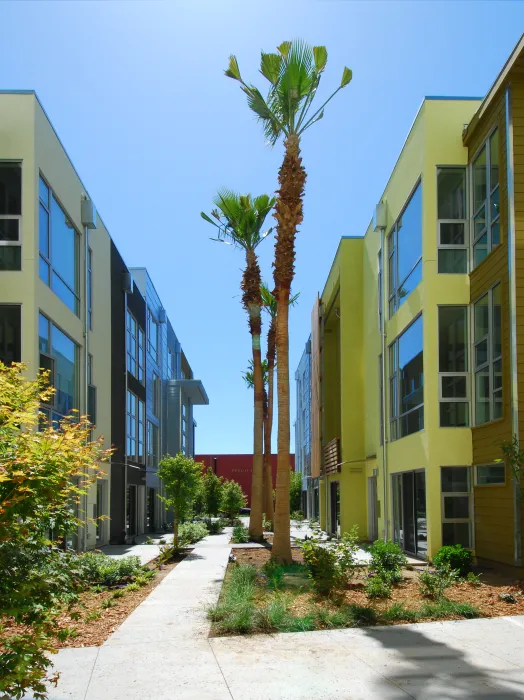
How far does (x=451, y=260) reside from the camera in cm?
1575

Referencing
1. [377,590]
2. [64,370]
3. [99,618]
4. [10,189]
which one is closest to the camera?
[99,618]

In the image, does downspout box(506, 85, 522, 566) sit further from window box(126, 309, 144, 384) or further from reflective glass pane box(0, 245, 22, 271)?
window box(126, 309, 144, 384)

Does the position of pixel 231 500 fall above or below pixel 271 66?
below

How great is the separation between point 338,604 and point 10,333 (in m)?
8.52

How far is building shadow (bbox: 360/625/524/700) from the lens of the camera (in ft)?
20.9

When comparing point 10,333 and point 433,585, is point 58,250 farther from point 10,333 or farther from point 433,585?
point 433,585

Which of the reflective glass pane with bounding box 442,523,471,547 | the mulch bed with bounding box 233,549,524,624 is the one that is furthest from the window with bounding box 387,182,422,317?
the mulch bed with bounding box 233,549,524,624

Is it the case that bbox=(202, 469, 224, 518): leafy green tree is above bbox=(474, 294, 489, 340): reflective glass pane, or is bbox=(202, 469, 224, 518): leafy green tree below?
below

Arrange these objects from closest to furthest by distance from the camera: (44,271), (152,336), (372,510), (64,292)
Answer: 1. (44,271)
2. (64,292)
3. (372,510)
4. (152,336)

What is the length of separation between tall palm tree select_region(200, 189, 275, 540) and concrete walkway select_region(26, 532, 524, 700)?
A: 527 inches

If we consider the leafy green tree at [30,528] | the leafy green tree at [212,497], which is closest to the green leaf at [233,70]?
the leafy green tree at [30,528]

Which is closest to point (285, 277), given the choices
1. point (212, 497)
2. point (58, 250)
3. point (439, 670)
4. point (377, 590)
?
point (58, 250)

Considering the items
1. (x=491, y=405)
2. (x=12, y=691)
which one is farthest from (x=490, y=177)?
(x=12, y=691)

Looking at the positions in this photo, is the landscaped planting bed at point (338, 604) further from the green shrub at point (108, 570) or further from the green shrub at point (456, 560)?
the green shrub at point (108, 570)
